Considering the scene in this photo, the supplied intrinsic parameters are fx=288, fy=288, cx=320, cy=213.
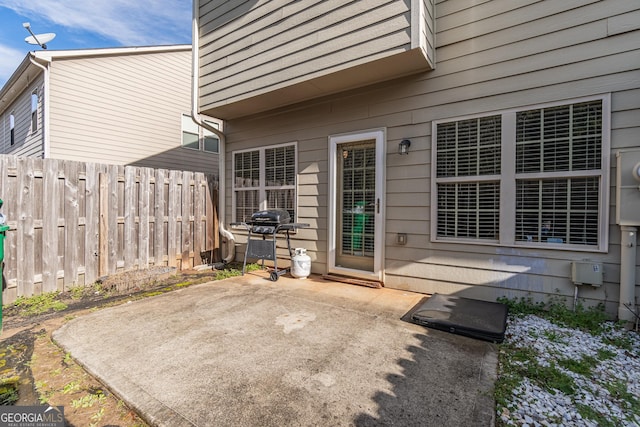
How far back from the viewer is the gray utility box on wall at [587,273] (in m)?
2.76

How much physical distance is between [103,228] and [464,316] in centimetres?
491

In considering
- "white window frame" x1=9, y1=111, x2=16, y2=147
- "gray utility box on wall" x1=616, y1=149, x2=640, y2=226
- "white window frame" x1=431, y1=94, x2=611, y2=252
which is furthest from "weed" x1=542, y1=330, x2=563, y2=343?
"white window frame" x1=9, y1=111, x2=16, y2=147

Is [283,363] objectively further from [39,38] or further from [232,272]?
[39,38]

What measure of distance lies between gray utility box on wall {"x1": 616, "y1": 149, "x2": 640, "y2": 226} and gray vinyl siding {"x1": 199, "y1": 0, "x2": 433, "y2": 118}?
2.14 meters

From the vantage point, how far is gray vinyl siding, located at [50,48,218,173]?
7352 millimetres

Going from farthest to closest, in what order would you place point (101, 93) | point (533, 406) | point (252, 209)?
1. point (101, 93)
2. point (252, 209)
3. point (533, 406)

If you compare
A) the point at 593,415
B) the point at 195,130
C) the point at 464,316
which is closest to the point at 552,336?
the point at 464,316

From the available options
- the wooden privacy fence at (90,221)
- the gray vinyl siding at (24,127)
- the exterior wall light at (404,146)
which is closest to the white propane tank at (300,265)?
the exterior wall light at (404,146)

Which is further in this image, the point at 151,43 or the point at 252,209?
Result: the point at 151,43

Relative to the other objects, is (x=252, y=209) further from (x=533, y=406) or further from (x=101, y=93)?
(x=101, y=93)

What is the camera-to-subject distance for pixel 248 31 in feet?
14.5

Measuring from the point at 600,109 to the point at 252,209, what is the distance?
505 cm

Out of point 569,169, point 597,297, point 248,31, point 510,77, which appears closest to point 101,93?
point 248,31

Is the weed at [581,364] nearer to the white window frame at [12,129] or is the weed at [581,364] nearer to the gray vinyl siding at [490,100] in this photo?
the gray vinyl siding at [490,100]
